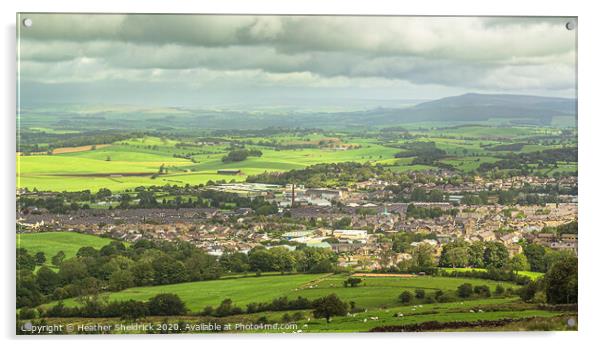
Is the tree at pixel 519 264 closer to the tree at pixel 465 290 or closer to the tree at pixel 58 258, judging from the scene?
the tree at pixel 465 290

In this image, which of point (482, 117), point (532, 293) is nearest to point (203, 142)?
point (482, 117)

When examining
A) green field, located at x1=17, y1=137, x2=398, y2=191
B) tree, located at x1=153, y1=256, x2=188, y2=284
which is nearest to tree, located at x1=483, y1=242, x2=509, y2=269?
green field, located at x1=17, y1=137, x2=398, y2=191

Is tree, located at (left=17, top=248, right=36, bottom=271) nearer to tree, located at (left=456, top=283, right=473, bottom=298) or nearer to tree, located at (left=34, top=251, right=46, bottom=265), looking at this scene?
tree, located at (left=34, top=251, right=46, bottom=265)

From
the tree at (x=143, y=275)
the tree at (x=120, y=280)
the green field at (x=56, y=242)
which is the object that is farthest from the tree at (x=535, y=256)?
the green field at (x=56, y=242)

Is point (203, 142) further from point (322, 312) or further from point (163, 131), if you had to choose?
point (322, 312)

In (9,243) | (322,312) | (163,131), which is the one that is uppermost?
(163,131)
